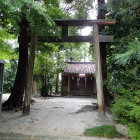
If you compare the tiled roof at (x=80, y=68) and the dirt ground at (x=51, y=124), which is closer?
the dirt ground at (x=51, y=124)

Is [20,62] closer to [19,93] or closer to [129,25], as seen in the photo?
[19,93]

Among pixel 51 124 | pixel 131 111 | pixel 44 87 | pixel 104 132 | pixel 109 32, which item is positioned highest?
pixel 109 32

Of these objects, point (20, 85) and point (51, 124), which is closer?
point (51, 124)

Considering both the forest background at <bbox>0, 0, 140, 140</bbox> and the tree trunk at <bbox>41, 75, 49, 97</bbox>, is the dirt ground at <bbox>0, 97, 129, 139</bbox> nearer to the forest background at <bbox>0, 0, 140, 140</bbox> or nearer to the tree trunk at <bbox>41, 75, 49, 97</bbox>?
the forest background at <bbox>0, 0, 140, 140</bbox>

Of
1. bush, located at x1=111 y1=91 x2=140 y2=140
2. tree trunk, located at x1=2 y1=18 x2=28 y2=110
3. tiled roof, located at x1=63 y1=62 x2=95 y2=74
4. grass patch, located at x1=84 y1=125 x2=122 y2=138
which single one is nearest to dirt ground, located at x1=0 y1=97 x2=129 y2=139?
grass patch, located at x1=84 y1=125 x2=122 y2=138

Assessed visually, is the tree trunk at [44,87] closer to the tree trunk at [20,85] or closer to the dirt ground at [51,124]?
the tree trunk at [20,85]

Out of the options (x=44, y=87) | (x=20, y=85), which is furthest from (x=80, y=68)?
(x=20, y=85)

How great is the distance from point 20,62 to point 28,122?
4399 millimetres

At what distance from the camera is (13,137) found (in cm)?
588

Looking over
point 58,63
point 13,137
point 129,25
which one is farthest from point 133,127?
point 58,63

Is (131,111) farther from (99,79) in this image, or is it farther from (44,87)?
(44,87)

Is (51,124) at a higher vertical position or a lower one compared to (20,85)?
lower

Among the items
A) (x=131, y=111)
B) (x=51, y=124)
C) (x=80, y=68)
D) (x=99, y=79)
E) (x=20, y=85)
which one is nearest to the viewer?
(x=131, y=111)

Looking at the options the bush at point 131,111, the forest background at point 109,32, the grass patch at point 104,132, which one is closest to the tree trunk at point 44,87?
the forest background at point 109,32
